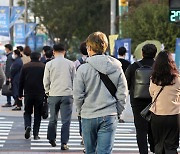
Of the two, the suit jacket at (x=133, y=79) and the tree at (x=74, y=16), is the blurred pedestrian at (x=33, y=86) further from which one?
the tree at (x=74, y=16)

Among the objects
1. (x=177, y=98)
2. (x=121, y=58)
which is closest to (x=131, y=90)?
(x=177, y=98)

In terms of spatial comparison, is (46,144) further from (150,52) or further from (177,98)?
(177,98)

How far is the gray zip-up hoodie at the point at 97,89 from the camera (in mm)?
7137

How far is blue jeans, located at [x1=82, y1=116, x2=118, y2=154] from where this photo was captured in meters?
7.09

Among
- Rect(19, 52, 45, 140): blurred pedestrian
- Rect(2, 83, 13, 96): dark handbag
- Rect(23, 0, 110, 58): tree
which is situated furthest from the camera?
Rect(23, 0, 110, 58): tree

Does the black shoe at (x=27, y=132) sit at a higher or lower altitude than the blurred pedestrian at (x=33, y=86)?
lower

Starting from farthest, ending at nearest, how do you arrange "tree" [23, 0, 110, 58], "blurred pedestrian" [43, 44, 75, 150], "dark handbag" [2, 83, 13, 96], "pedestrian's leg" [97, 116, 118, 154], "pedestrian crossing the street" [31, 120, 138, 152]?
"tree" [23, 0, 110, 58] < "dark handbag" [2, 83, 13, 96] < "pedestrian crossing the street" [31, 120, 138, 152] < "blurred pedestrian" [43, 44, 75, 150] < "pedestrian's leg" [97, 116, 118, 154]

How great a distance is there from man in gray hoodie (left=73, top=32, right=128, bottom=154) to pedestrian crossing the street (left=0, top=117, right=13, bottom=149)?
4880 millimetres

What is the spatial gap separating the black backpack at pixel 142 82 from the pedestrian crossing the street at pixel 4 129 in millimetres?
3508

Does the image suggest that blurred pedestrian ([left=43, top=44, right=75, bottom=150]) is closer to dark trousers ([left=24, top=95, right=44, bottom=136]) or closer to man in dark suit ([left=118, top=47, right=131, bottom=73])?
dark trousers ([left=24, top=95, right=44, bottom=136])

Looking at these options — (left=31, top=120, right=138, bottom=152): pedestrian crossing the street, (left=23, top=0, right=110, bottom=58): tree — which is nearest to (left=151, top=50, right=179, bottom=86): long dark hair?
(left=31, top=120, right=138, bottom=152): pedestrian crossing the street

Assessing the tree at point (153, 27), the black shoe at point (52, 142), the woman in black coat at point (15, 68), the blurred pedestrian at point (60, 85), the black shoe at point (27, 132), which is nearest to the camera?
the blurred pedestrian at point (60, 85)

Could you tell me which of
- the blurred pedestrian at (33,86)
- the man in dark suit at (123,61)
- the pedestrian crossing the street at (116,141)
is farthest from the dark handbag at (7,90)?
the blurred pedestrian at (33,86)

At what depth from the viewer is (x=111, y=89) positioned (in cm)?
717
